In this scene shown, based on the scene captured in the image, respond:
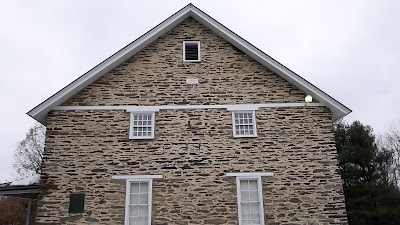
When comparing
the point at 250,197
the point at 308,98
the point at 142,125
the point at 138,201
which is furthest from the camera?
the point at 308,98

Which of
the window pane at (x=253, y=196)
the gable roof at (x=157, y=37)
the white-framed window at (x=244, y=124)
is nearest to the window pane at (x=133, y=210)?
the window pane at (x=253, y=196)

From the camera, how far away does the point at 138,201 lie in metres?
11.9

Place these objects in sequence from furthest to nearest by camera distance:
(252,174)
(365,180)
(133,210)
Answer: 1. (365,180)
2. (252,174)
3. (133,210)

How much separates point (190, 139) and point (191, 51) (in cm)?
342

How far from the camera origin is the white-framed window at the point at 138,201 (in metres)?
11.7

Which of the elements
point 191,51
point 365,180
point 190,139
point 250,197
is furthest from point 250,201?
point 365,180

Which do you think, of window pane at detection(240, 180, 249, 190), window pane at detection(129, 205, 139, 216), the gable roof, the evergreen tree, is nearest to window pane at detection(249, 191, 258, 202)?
window pane at detection(240, 180, 249, 190)

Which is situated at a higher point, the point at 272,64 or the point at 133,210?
the point at 272,64

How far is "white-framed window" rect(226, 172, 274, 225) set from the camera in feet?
38.7

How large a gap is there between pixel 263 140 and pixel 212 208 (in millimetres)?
2843

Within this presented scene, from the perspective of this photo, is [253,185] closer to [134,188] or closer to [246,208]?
[246,208]

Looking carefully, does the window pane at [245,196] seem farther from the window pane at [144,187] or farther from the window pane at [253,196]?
the window pane at [144,187]

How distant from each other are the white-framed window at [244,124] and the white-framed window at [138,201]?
3372mm

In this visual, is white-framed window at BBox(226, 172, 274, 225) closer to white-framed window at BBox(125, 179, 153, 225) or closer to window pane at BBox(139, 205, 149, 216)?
white-framed window at BBox(125, 179, 153, 225)
